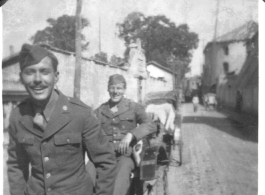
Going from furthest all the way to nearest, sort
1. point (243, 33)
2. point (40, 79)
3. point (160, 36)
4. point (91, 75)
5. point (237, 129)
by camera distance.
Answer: point (237, 129) < point (243, 33) < point (160, 36) < point (91, 75) < point (40, 79)

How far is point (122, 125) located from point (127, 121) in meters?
0.05

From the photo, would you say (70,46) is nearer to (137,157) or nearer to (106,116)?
(106,116)

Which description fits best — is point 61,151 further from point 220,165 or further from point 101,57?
point 220,165

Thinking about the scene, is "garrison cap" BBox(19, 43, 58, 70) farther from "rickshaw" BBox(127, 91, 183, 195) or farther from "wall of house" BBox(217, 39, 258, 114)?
"wall of house" BBox(217, 39, 258, 114)

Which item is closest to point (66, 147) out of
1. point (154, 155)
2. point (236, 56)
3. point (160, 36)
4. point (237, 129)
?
point (154, 155)

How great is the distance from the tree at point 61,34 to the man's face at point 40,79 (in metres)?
0.67

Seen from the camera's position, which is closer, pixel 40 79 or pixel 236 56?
pixel 40 79

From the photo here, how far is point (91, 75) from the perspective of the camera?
214 centimetres

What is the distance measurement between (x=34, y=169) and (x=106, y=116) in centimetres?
78

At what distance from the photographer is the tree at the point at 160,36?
88.8 inches

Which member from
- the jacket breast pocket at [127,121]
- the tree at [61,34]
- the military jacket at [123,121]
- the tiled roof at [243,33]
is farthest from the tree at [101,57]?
the tiled roof at [243,33]

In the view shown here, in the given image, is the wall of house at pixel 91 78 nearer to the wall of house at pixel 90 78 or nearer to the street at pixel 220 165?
the wall of house at pixel 90 78

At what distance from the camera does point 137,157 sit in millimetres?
2312
